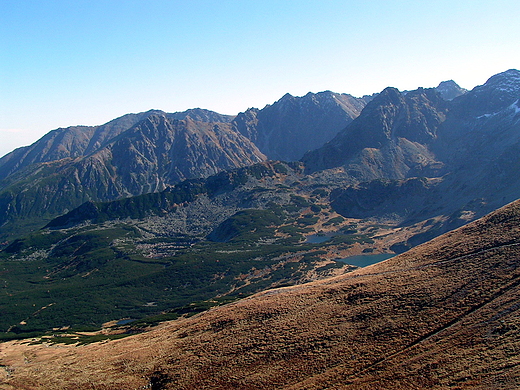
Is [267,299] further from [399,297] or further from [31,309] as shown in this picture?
[31,309]

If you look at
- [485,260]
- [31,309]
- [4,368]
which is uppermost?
[485,260]

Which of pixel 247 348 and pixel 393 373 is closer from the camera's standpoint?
pixel 393 373

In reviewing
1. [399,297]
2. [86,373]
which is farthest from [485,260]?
[86,373]

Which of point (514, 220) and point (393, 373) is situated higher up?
point (514, 220)

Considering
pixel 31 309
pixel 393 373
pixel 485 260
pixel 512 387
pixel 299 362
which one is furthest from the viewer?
pixel 31 309

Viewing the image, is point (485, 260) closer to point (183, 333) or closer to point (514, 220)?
point (514, 220)

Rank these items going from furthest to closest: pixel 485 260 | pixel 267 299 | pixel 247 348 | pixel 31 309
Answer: pixel 31 309 → pixel 267 299 → pixel 485 260 → pixel 247 348
